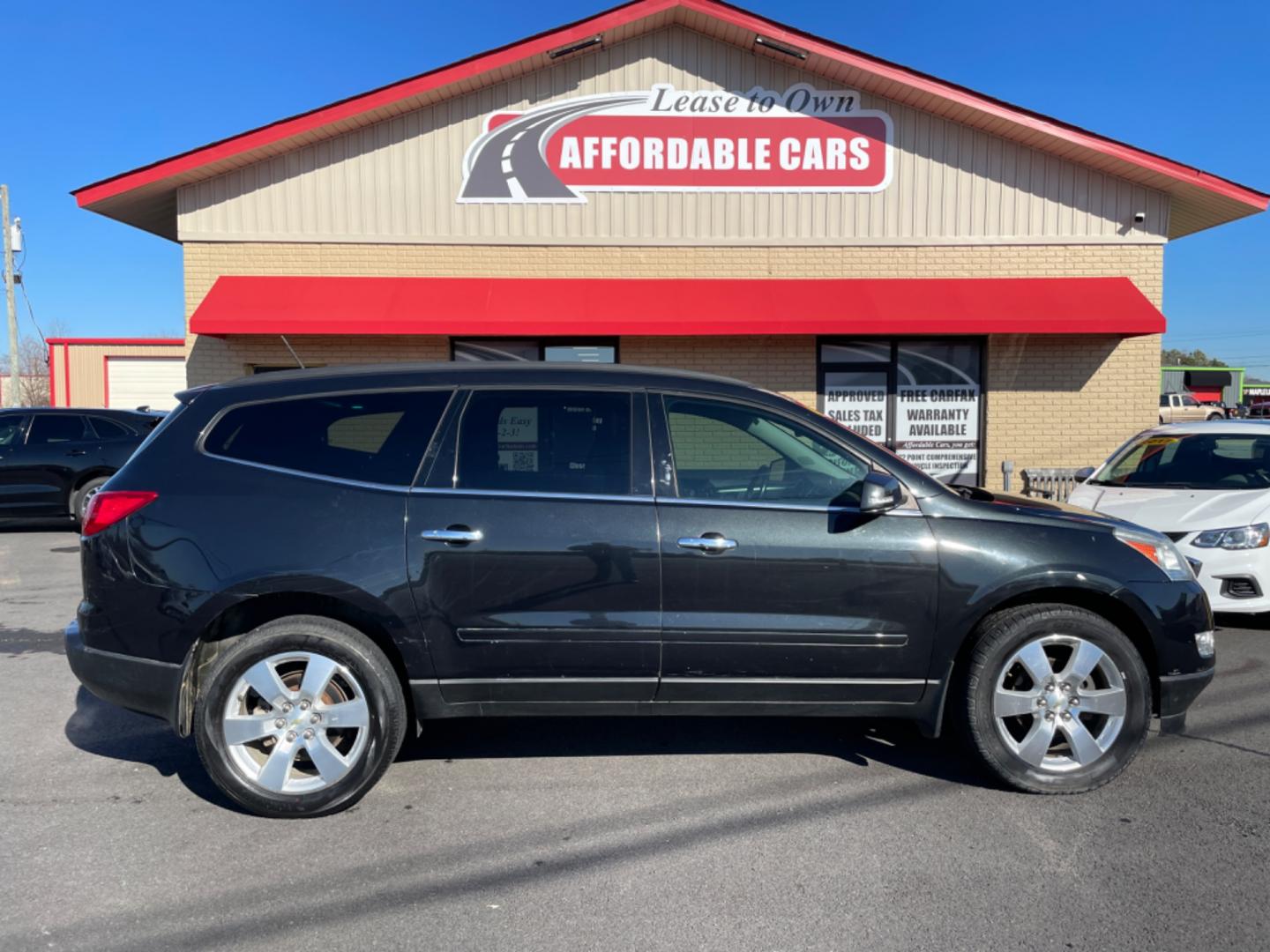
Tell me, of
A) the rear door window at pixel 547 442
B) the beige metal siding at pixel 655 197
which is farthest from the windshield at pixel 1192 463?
the beige metal siding at pixel 655 197

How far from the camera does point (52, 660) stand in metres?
6.01

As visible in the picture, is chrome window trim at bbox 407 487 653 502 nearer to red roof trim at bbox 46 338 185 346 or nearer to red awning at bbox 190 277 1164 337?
red awning at bbox 190 277 1164 337

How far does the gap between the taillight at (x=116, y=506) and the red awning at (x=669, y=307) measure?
7.32 meters

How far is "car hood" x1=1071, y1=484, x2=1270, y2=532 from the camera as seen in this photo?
6.27 m

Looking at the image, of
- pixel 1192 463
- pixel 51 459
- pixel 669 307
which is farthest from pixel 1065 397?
pixel 51 459

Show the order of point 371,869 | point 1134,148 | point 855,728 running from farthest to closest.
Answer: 1. point 1134,148
2. point 855,728
3. point 371,869

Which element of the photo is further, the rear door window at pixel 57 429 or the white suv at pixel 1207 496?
the rear door window at pixel 57 429

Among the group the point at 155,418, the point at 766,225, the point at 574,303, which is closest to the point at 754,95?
the point at 766,225

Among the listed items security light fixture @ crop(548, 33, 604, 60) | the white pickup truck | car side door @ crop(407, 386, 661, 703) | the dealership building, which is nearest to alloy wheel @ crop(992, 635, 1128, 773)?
car side door @ crop(407, 386, 661, 703)

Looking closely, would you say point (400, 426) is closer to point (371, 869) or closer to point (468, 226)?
point (371, 869)

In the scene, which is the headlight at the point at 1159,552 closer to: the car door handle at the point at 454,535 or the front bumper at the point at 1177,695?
the front bumper at the point at 1177,695

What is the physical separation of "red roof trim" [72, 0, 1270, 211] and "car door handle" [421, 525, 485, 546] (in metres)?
9.46

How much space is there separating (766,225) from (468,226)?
3.94 m

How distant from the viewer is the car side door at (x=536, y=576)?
3.72 m
